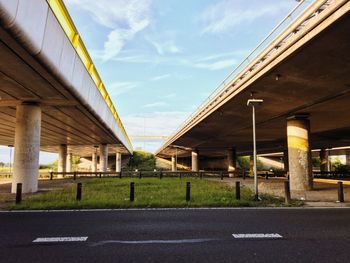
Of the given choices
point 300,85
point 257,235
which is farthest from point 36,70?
point 300,85

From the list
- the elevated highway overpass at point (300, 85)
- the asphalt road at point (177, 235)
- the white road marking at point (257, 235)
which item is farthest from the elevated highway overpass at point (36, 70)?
the elevated highway overpass at point (300, 85)

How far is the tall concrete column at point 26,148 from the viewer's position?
18172mm

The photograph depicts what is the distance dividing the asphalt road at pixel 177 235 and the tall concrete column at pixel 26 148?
25.7 feet

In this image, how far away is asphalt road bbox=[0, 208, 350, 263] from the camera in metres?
5.77

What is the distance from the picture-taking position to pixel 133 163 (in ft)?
323

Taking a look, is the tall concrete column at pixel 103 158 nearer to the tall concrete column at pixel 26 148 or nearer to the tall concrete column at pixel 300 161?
the tall concrete column at pixel 26 148

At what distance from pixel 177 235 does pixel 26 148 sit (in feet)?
45.2

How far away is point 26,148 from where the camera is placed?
720 inches

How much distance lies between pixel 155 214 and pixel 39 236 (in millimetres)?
4108

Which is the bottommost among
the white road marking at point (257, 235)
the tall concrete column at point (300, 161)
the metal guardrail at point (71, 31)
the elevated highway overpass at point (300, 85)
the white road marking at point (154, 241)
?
the white road marking at point (154, 241)

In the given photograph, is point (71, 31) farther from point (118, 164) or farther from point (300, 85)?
point (118, 164)

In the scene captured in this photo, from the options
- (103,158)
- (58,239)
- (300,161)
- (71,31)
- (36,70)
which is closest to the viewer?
(58,239)

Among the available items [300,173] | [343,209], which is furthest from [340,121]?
[343,209]

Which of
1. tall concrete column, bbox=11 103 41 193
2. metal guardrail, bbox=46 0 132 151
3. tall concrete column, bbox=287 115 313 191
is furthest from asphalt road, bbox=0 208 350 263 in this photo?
tall concrete column, bbox=287 115 313 191
